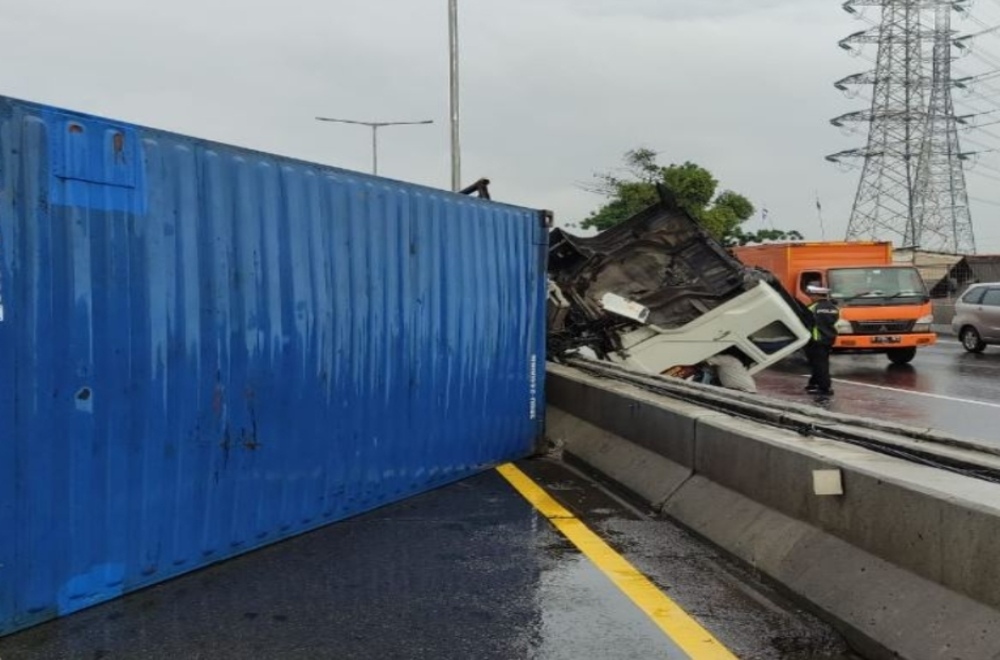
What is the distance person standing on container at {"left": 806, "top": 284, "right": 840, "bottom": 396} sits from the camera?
1340 cm

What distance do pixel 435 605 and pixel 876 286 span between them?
55.3 ft

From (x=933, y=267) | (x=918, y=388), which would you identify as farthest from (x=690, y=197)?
(x=918, y=388)

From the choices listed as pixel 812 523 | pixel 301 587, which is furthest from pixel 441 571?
pixel 812 523

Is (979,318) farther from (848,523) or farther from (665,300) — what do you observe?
(848,523)

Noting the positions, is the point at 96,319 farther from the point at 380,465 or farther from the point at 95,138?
the point at 380,465

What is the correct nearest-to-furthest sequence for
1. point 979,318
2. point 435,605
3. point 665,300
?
point 435,605 < point 665,300 < point 979,318

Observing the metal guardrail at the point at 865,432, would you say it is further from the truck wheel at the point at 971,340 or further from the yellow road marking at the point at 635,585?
the truck wheel at the point at 971,340

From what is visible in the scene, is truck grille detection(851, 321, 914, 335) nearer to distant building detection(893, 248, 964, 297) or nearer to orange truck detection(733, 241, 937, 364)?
orange truck detection(733, 241, 937, 364)

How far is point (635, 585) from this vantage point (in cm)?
477

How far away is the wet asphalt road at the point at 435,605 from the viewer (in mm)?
A: 3875

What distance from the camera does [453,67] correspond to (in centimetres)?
2231

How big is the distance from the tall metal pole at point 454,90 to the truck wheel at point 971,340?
1241cm

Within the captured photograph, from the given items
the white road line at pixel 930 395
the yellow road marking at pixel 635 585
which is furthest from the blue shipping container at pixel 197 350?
the white road line at pixel 930 395

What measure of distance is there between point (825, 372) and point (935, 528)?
1103 centimetres
